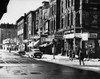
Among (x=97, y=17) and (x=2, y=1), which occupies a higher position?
(x=97, y=17)

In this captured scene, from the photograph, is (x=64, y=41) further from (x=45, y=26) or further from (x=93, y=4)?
(x=45, y=26)

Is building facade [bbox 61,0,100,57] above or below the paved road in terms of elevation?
above

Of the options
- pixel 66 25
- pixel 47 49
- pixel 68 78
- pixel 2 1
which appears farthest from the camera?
pixel 47 49

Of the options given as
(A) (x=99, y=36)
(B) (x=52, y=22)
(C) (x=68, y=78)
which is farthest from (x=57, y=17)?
(C) (x=68, y=78)

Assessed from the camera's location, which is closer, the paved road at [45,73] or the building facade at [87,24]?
the paved road at [45,73]

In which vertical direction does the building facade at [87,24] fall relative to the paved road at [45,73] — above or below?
above

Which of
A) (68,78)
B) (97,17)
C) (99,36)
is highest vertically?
(97,17)

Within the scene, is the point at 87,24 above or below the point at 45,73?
above

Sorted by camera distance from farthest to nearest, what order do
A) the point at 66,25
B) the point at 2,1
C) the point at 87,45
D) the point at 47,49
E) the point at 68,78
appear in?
the point at 47,49
the point at 66,25
the point at 87,45
the point at 68,78
the point at 2,1

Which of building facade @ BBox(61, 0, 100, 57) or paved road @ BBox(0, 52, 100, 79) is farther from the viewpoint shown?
building facade @ BBox(61, 0, 100, 57)

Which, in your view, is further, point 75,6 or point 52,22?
point 52,22

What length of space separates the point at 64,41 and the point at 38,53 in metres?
9.61

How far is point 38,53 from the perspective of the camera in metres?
49.4

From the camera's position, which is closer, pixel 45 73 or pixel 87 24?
pixel 45 73
